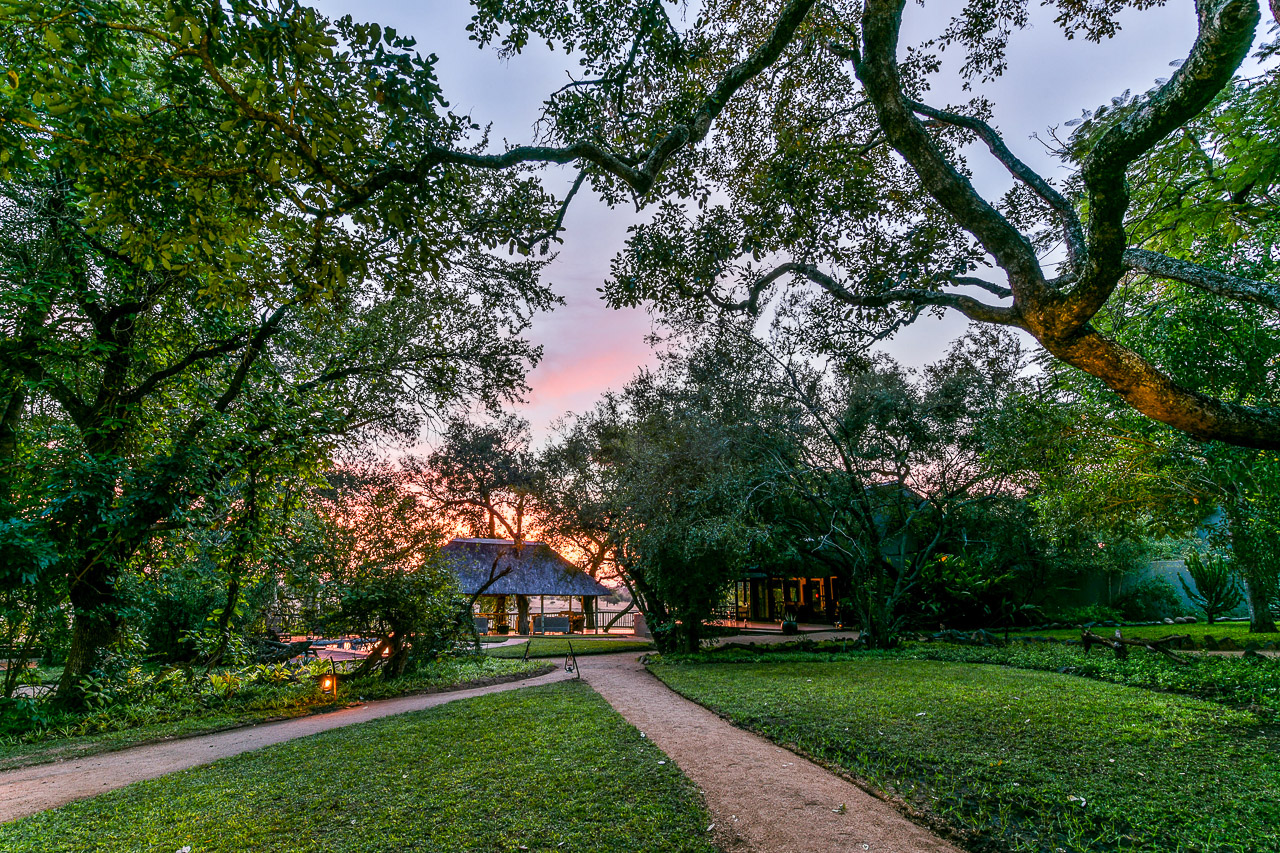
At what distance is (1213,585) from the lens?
18359mm

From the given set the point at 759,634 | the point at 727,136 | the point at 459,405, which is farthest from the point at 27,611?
the point at 759,634

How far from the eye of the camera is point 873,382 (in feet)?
51.0

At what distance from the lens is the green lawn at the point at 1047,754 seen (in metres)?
3.63

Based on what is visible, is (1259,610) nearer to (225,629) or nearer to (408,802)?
(408,802)

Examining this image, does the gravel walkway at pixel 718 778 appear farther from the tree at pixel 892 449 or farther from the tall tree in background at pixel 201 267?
the tree at pixel 892 449

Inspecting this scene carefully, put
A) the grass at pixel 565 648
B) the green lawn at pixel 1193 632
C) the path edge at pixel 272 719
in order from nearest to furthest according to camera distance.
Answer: the path edge at pixel 272 719 → the green lawn at pixel 1193 632 → the grass at pixel 565 648

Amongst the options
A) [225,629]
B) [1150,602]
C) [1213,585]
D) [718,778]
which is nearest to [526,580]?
[225,629]

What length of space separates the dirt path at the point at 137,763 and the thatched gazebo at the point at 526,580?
1503 cm

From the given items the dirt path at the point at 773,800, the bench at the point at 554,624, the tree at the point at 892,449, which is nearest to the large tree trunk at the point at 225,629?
the dirt path at the point at 773,800

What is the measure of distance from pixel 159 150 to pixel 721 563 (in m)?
12.3

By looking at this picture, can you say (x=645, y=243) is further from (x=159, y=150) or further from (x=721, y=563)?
(x=721, y=563)

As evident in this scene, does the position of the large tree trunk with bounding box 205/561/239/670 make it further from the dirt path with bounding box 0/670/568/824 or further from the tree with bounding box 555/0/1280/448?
the tree with bounding box 555/0/1280/448

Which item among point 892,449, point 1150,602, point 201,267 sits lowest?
point 1150,602

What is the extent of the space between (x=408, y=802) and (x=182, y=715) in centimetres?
664
